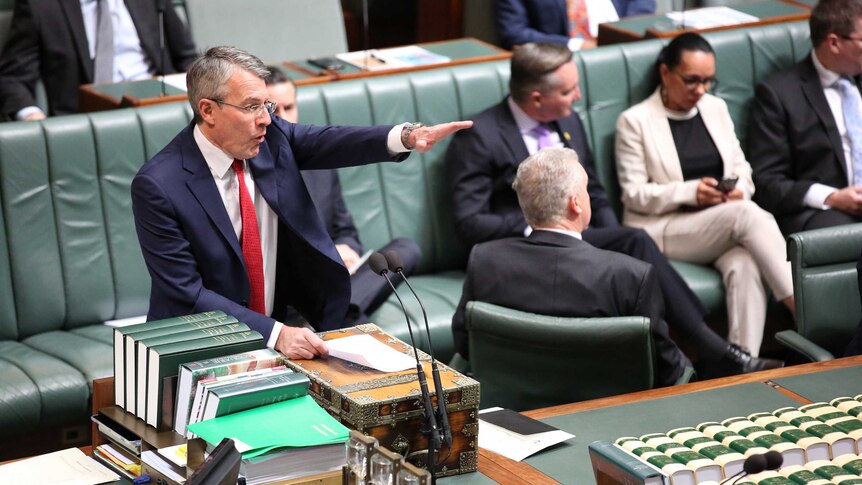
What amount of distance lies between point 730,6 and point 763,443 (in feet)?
12.3

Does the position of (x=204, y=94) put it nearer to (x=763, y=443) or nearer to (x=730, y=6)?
(x=763, y=443)

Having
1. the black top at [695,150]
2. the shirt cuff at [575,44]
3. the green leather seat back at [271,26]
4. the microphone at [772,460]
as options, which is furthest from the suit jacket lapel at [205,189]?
the shirt cuff at [575,44]

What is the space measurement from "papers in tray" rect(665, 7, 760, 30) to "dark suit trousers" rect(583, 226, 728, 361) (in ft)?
4.41

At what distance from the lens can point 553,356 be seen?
3.09m

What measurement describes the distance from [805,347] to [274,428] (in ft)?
5.91

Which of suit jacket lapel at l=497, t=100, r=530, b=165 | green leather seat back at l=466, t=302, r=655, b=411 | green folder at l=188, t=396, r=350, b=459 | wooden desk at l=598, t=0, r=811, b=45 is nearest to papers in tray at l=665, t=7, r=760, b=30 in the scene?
wooden desk at l=598, t=0, r=811, b=45

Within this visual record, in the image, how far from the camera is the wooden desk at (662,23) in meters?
5.31

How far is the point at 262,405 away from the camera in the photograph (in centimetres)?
242

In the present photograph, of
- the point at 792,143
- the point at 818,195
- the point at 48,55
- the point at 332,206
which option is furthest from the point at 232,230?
the point at 792,143

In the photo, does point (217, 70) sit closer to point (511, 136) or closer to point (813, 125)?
point (511, 136)

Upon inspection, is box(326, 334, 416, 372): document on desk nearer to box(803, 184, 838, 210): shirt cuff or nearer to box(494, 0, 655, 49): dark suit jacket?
box(803, 184, 838, 210): shirt cuff

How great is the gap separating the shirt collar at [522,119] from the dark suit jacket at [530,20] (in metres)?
1.15

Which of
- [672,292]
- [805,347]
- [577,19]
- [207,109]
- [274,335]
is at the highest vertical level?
[207,109]

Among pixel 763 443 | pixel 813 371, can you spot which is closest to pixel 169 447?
pixel 763 443
